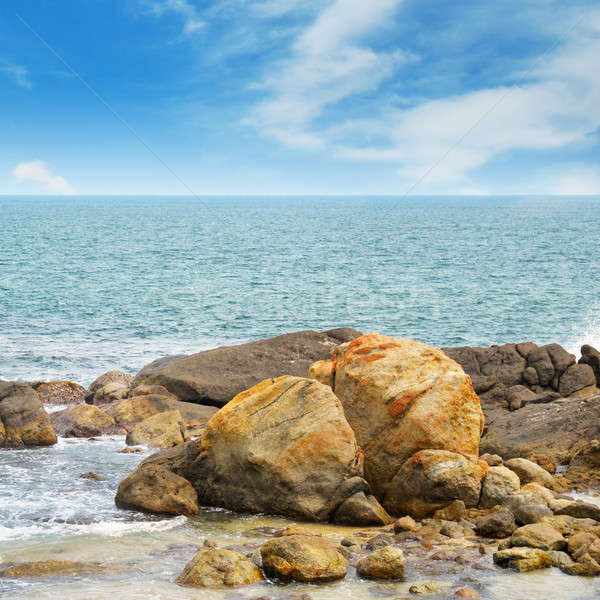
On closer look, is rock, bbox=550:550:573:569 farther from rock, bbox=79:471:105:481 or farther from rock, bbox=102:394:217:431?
rock, bbox=102:394:217:431

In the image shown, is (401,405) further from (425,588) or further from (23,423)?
(23,423)

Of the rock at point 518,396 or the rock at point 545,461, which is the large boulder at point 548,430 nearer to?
the rock at point 545,461

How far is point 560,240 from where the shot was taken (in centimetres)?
10738

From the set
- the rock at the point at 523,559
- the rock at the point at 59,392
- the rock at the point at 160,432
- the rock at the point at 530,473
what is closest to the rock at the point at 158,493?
the rock at the point at 160,432

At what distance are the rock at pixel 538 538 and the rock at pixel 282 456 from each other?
3507 mm

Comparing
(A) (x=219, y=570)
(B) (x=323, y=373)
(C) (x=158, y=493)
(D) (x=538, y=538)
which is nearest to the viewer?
(A) (x=219, y=570)

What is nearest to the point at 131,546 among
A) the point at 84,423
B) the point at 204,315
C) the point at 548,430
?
the point at 84,423

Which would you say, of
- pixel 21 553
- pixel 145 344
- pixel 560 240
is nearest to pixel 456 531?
pixel 21 553

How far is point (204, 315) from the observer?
156ft

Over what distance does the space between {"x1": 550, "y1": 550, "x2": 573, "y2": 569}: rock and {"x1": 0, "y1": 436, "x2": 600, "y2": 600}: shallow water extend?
0.85 feet

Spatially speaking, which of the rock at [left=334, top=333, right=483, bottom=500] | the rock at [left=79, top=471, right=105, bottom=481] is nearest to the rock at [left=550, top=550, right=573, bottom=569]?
the rock at [left=334, top=333, right=483, bottom=500]

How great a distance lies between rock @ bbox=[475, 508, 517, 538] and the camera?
13.5 m

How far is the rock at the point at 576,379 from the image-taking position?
25734 mm

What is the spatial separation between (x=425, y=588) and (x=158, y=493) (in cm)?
638
